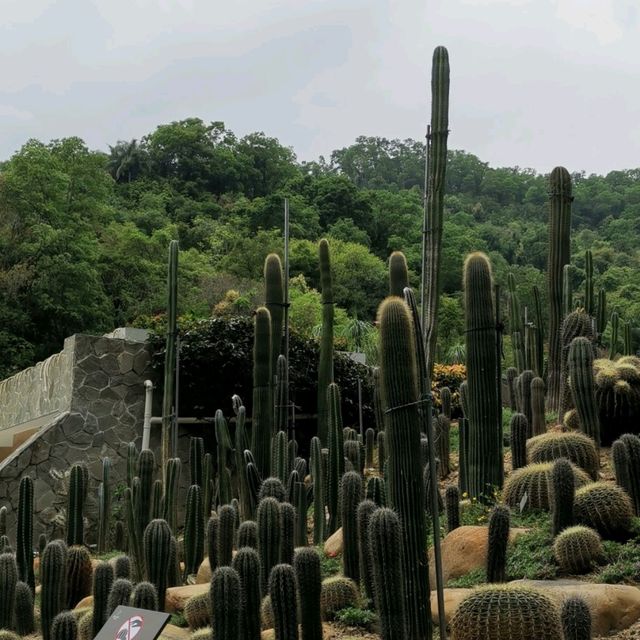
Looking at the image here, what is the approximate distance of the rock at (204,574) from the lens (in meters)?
7.79

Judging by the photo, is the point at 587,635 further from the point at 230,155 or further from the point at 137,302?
the point at 230,155

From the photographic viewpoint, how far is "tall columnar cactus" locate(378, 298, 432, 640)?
17.6 ft

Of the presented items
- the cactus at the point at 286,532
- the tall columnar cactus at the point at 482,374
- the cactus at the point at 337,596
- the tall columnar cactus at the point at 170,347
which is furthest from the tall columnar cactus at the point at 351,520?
the tall columnar cactus at the point at 170,347

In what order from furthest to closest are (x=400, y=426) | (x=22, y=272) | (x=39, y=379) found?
(x=22, y=272), (x=39, y=379), (x=400, y=426)

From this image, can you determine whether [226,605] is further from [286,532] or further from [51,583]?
[51,583]

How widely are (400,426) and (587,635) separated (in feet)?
5.07

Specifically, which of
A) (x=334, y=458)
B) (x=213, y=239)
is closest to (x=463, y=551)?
(x=334, y=458)

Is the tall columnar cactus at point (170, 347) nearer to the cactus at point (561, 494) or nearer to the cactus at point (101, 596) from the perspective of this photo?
the cactus at point (101, 596)

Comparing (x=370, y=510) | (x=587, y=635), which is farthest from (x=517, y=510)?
(x=587, y=635)

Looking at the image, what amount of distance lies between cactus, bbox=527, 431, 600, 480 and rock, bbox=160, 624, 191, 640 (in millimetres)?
3467

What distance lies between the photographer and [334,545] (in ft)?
25.7

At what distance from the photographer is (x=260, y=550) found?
6254 millimetres

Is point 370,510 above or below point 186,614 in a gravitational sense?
above

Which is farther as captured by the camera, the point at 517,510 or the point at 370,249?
the point at 370,249
